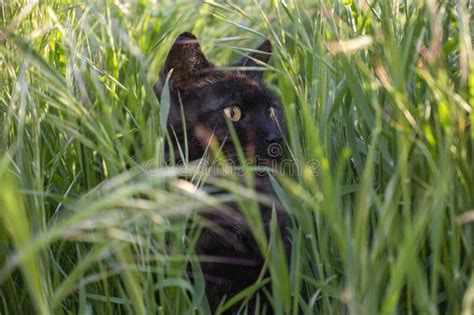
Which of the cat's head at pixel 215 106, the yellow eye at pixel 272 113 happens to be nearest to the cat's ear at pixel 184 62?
the cat's head at pixel 215 106

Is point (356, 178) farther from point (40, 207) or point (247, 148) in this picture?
point (40, 207)

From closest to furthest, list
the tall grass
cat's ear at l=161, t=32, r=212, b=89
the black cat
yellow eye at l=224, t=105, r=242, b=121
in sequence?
the tall grass
the black cat
cat's ear at l=161, t=32, r=212, b=89
yellow eye at l=224, t=105, r=242, b=121

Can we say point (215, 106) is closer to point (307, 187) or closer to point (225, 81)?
point (225, 81)

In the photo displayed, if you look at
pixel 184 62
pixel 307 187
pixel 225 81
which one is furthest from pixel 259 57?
pixel 307 187

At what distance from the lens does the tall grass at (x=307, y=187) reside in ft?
3.47

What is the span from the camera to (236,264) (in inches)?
68.2

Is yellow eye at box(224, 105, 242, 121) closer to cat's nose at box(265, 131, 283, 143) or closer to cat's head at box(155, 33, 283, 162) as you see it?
cat's head at box(155, 33, 283, 162)

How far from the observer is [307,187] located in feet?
4.92

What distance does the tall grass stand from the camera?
3.47 feet

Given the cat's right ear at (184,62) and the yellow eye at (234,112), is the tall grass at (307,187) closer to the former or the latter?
the cat's right ear at (184,62)

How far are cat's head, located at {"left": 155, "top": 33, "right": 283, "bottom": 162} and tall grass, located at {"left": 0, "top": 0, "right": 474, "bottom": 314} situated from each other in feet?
0.50

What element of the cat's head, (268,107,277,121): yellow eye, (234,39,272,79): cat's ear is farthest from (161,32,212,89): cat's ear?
(268,107,277,121): yellow eye

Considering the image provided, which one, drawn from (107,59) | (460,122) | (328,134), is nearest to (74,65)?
(107,59)

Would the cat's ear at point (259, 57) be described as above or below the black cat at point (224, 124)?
above
